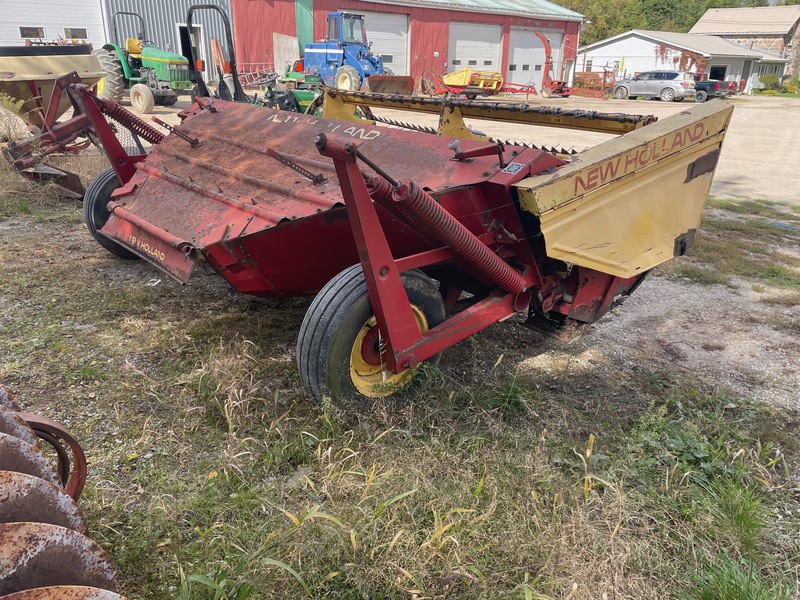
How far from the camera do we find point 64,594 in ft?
4.23

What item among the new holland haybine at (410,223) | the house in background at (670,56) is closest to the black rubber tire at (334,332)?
the new holland haybine at (410,223)

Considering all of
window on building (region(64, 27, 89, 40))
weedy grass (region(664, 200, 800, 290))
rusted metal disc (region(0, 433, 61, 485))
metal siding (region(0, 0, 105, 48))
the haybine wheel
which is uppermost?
metal siding (region(0, 0, 105, 48))

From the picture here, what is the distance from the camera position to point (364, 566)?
207 cm

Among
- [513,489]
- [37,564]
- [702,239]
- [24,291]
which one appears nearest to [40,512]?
[37,564]

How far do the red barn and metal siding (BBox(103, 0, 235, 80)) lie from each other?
1072mm

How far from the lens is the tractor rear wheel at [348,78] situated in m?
16.8

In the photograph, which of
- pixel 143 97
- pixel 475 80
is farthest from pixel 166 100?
pixel 475 80

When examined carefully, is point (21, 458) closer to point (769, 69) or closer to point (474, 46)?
point (474, 46)

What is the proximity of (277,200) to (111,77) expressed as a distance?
13733 mm

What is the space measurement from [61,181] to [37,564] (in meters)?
6.67

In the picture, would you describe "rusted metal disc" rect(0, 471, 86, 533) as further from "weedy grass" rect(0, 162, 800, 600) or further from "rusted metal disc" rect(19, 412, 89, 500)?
"weedy grass" rect(0, 162, 800, 600)

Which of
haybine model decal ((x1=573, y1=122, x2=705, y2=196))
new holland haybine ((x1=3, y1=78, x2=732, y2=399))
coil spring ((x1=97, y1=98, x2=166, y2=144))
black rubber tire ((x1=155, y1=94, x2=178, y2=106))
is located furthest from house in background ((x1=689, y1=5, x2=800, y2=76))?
coil spring ((x1=97, y1=98, x2=166, y2=144))

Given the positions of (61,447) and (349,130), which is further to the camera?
(349,130)

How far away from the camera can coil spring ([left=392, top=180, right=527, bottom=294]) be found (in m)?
2.52
